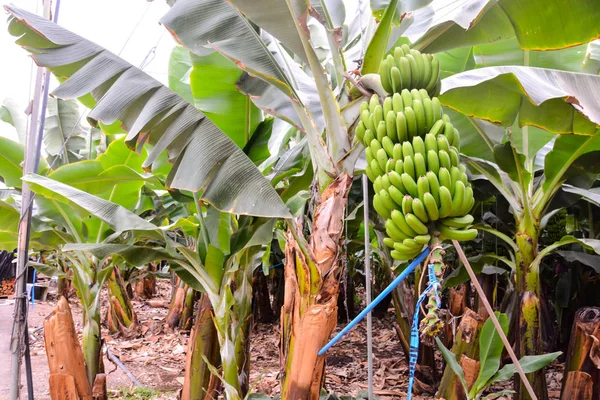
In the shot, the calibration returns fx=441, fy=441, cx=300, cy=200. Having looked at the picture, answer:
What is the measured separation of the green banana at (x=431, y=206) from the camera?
1.34 m

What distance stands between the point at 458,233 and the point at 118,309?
6243 mm

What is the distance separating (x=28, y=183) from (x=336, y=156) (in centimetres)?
167

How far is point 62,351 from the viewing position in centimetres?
281

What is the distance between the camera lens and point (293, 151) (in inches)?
120

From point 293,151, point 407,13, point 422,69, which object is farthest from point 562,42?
point 293,151

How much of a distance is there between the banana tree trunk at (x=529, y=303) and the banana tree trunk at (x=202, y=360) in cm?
199

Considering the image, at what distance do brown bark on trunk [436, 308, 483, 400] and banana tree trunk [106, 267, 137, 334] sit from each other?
17.1 feet

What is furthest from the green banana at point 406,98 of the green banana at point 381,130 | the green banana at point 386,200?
the green banana at point 386,200

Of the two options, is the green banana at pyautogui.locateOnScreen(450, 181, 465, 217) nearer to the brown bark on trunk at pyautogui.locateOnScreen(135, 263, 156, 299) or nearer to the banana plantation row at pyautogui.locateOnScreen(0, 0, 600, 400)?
the banana plantation row at pyautogui.locateOnScreen(0, 0, 600, 400)

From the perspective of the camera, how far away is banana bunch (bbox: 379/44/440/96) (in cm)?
169

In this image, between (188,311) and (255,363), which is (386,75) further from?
(188,311)

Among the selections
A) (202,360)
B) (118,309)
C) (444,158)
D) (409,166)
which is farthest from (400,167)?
(118,309)

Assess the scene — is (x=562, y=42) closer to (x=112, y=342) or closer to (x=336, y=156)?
(x=336, y=156)

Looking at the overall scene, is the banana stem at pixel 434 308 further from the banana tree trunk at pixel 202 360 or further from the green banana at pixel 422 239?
the banana tree trunk at pixel 202 360
